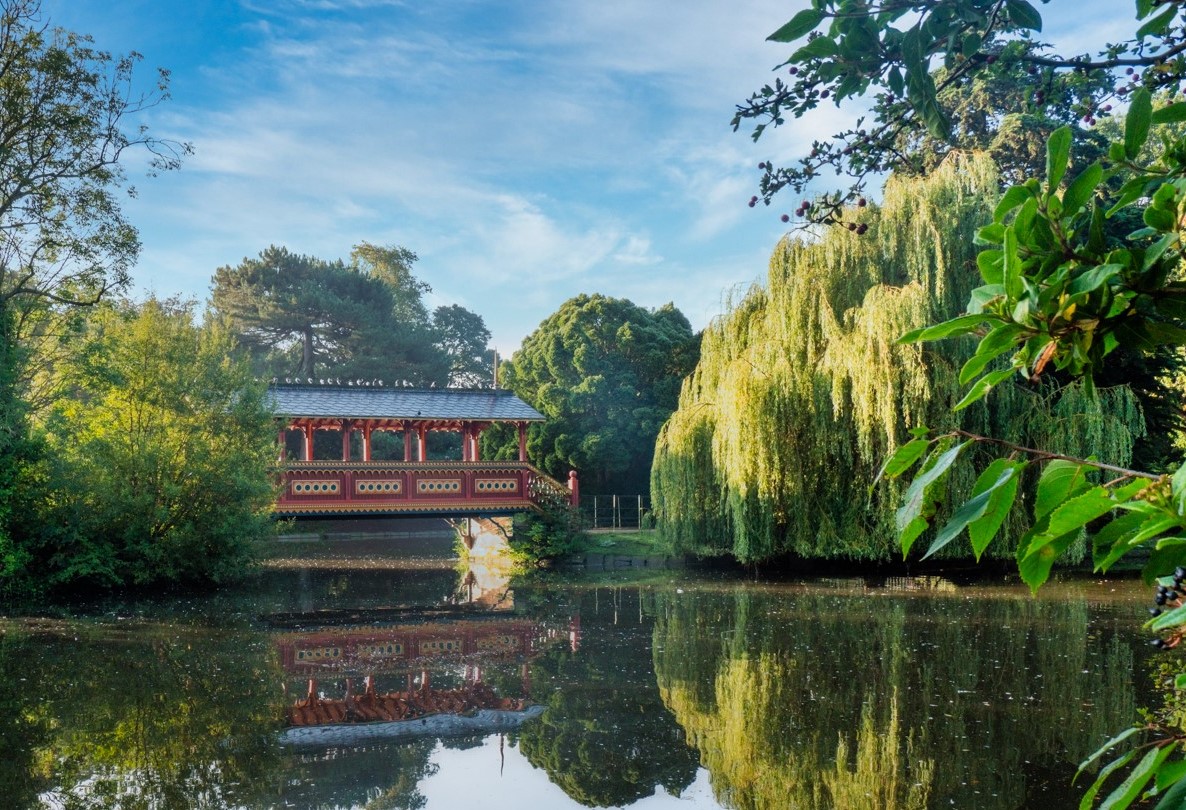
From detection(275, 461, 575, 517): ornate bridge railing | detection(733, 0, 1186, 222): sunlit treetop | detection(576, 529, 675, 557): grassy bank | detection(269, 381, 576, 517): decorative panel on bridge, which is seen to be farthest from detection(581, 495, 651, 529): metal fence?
detection(733, 0, 1186, 222): sunlit treetop

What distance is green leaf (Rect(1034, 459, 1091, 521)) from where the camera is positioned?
0.96 metres

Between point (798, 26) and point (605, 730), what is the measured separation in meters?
6.42

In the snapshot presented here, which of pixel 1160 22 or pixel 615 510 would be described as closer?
pixel 1160 22

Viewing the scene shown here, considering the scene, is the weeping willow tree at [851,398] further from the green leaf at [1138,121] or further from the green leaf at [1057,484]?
the green leaf at [1057,484]

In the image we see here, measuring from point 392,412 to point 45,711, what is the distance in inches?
551

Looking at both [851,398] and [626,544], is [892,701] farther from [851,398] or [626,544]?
[626,544]

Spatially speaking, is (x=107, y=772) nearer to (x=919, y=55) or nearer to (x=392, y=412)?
(x=919, y=55)

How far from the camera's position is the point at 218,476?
16875 millimetres

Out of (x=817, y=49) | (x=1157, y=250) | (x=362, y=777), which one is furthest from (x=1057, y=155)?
(x=362, y=777)

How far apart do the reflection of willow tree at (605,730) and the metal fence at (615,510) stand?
1431cm

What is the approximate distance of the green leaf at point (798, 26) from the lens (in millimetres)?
1634

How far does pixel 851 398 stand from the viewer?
15.3 metres

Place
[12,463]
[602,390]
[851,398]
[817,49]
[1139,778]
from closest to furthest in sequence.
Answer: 1. [1139,778]
2. [817,49]
3. [12,463]
4. [851,398]
5. [602,390]

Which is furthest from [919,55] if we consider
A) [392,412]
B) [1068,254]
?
[392,412]
